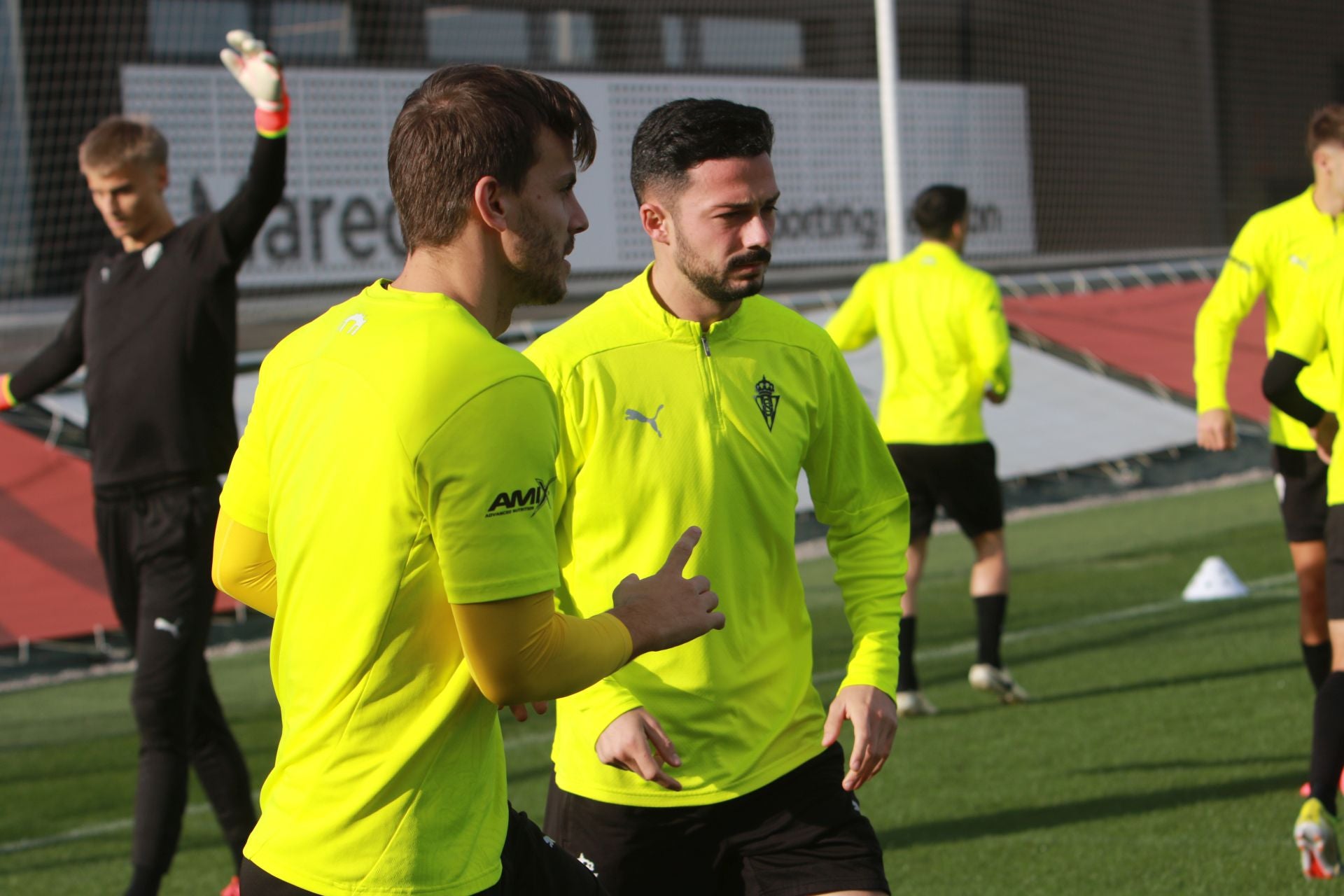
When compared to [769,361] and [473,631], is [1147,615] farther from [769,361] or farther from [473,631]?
[473,631]

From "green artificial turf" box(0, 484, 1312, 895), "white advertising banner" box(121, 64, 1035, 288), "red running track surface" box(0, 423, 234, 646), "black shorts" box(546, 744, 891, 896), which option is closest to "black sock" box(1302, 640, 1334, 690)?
"green artificial turf" box(0, 484, 1312, 895)

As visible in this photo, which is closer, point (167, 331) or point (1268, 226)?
point (167, 331)

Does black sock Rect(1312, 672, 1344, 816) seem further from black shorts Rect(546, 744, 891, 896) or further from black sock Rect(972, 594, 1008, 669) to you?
black sock Rect(972, 594, 1008, 669)

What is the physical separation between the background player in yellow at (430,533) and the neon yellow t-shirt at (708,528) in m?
0.81

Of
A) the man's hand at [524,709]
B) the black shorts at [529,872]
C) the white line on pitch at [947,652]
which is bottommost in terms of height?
the white line on pitch at [947,652]

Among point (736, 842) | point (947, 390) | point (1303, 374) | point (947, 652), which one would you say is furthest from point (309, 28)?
point (736, 842)

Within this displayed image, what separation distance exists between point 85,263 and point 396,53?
5159 millimetres

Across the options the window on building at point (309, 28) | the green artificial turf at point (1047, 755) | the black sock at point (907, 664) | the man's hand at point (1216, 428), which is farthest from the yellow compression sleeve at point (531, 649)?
the window on building at point (309, 28)

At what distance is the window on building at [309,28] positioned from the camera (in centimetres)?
1819

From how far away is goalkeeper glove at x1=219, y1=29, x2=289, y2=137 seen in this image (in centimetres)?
433

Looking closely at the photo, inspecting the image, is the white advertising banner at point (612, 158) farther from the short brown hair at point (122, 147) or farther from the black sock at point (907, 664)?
the short brown hair at point (122, 147)

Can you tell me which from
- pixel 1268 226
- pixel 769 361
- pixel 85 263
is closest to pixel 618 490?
pixel 769 361

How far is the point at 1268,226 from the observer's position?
5.64 metres

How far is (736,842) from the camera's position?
2.88 metres
